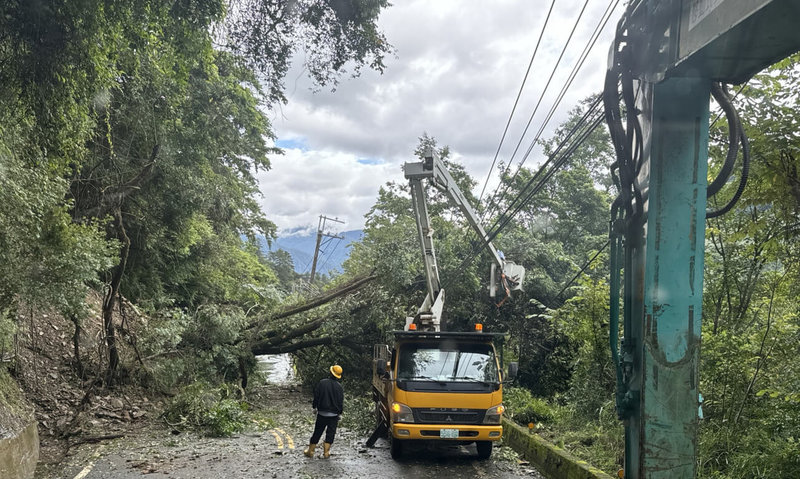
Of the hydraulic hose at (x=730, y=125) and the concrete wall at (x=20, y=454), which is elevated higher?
the hydraulic hose at (x=730, y=125)

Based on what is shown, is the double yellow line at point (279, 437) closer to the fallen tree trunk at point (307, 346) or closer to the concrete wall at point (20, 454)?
the concrete wall at point (20, 454)

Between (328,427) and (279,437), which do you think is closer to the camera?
(328,427)

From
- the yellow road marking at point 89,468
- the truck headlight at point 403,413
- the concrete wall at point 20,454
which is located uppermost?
the truck headlight at point 403,413

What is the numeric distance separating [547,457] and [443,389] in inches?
80.1

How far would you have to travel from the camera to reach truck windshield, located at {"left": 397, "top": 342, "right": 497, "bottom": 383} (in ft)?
36.2

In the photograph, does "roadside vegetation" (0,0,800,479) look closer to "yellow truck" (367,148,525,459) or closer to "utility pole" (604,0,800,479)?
"yellow truck" (367,148,525,459)

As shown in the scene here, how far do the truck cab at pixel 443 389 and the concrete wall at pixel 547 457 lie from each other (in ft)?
2.29

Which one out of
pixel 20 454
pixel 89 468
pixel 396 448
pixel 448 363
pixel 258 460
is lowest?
pixel 89 468

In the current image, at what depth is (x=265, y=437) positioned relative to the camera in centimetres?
1369

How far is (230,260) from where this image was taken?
2686 cm

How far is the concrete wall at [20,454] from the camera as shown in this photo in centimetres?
850

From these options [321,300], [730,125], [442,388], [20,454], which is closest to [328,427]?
[442,388]

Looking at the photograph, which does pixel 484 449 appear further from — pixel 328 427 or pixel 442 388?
pixel 328 427

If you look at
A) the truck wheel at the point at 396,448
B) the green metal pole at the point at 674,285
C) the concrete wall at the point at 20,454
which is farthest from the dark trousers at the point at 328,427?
the green metal pole at the point at 674,285
